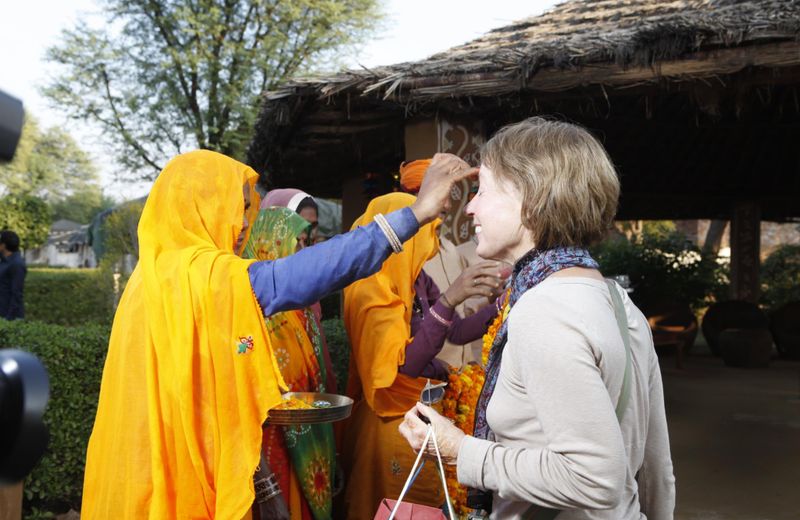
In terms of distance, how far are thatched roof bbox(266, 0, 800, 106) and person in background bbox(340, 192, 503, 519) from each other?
235cm

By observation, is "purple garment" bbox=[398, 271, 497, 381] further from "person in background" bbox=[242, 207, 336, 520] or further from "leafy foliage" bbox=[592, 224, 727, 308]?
"leafy foliage" bbox=[592, 224, 727, 308]

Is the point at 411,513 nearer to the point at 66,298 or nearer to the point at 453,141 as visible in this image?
the point at 453,141

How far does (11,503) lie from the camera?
3.78 meters

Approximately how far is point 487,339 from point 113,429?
1.57m

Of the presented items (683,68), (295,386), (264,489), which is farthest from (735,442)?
(264,489)

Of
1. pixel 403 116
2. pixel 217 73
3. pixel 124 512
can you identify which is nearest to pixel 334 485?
pixel 124 512

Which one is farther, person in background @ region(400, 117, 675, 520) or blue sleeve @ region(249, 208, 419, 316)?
blue sleeve @ region(249, 208, 419, 316)

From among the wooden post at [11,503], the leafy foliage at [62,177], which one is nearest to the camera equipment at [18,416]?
the wooden post at [11,503]

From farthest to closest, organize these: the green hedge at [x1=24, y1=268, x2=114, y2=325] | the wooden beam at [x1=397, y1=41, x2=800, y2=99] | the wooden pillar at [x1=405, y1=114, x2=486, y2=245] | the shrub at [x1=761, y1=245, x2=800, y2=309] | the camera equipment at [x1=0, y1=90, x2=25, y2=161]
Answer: the shrub at [x1=761, y1=245, x2=800, y2=309]
the green hedge at [x1=24, y1=268, x2=114, y2=325]
the wooden pillar at [x1=405, y1=114, x2=486, y2=245]
the wooden beam at [x1=397, y1=41, x2=800, y2=99]
the camera equipment at [x1=0, y1=90, x2=25, y2=161]

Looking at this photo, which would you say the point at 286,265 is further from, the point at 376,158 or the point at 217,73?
the point at 217,73

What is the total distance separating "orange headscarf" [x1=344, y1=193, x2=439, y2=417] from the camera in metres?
3.08

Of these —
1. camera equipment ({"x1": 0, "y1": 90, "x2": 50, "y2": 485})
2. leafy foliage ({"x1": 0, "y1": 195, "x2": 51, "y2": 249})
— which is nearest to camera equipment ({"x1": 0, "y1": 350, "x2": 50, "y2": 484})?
camera equipment ({"x1": 0, "y1": 90, "x2": 50, "y2": 485})

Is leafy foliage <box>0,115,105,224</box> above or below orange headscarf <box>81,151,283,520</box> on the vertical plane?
below

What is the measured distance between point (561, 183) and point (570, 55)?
3792 millimetres
